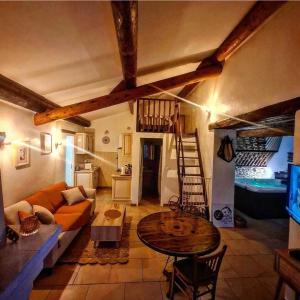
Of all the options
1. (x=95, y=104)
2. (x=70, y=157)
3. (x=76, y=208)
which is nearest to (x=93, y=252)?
(x=76, y=208)

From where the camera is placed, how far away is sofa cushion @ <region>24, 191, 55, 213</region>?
3.65 meters

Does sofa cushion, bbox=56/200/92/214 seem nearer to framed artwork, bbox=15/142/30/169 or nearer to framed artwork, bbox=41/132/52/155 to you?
framed artwork, bbox=15/142/30/169

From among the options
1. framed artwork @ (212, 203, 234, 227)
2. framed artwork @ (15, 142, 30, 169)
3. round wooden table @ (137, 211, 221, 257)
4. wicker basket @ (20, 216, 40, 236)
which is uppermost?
framed artwork @ (15, 142, 30, 169)

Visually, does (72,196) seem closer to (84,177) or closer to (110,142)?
(84,177)

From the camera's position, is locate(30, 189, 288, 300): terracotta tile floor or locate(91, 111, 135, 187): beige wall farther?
locate(91, 111, 135, 187): beige wall

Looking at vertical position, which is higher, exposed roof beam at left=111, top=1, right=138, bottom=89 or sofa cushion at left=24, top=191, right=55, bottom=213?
exposed roof beam at left=111, top=1, right=138, bottom=89

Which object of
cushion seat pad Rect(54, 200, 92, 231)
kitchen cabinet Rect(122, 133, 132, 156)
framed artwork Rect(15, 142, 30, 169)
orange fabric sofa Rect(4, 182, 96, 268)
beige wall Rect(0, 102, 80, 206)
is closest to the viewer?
orange fabric sofa Rect(4, 182, 96, 268)

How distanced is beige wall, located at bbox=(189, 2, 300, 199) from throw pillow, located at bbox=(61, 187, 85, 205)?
3.11 metres

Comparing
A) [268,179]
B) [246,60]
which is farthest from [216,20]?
[268,179]

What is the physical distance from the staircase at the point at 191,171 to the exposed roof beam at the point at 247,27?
2.21 m

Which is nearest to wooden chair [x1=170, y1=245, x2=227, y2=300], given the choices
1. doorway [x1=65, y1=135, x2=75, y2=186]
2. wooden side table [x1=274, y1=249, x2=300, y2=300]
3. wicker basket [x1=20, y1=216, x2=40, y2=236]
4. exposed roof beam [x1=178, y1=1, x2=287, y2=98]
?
wooden side table [x1=274, y1=249, x2=300, y2=300]

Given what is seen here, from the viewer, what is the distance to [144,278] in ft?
9.01

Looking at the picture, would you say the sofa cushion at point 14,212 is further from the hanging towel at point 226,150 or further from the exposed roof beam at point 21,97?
the hanging towel at point 226,150

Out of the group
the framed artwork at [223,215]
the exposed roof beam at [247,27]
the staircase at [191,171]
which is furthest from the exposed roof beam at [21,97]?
the framed artwork at [223,215]
